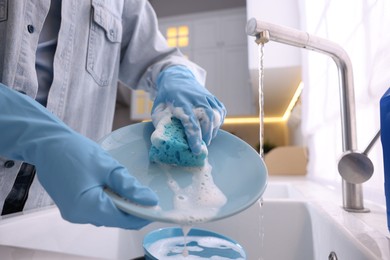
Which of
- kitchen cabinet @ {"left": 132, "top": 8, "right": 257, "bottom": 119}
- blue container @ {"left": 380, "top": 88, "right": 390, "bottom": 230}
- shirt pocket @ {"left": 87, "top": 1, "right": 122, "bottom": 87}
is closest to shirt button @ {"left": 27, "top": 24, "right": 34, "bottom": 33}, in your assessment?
shirt pocket @ {"left": 87, "top": 1, "right": 122, "bottom": 87}

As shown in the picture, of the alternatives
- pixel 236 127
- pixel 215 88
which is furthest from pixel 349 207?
pixel 236 127

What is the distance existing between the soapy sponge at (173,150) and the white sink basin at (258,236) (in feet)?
0.55

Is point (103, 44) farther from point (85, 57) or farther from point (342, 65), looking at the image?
point (342, 65)

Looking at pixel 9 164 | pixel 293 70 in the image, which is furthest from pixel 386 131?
pixel 293 70

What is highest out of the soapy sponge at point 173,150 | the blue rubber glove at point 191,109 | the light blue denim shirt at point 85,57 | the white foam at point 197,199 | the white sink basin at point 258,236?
the light blue denim shirt at point 85,57

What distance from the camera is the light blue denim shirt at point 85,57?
1.72 feet

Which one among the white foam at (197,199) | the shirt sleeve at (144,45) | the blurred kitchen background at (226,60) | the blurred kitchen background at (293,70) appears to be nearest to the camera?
the white foam at (197,199)

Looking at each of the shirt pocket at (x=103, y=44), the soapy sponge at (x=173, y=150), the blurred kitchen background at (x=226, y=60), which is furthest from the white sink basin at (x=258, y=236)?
the blurred kitchen background at (x=226, y=60)

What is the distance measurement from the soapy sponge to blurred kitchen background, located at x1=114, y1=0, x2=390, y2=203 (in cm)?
27

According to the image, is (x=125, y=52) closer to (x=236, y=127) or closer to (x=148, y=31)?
(x=148, y=31)

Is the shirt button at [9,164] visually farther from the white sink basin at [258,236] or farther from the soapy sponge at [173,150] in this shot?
the soapy sponge at [173,150]

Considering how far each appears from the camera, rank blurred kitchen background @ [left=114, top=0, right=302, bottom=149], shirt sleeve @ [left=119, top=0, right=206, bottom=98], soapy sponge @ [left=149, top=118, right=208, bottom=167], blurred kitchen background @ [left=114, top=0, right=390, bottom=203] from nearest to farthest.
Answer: soapy sponge @ [left=149, top=118, right=208, bottom=167]
blurred kitchen background @ [left=114, top=0, right=390, bottom=203]
shirt sleeve @ [left=119, top=0, right=206, bottom=98]
blurred kitchen background @ [left=114, top=0, right=302, bottom=149]

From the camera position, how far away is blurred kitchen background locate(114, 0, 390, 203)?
26.2 inches

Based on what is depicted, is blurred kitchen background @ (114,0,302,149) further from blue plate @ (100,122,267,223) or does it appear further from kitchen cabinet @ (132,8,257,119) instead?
blue plate @ (100,122,267,223)
